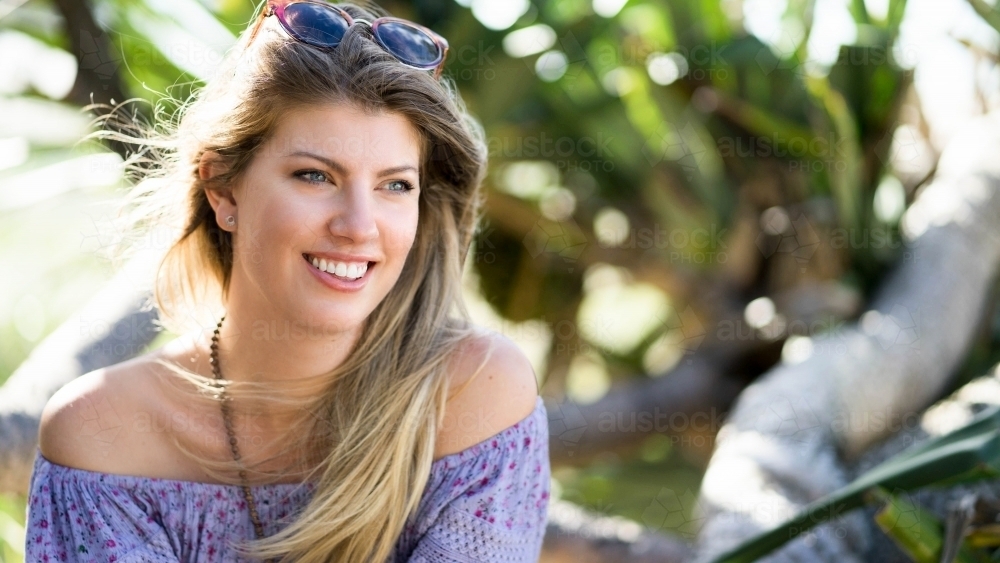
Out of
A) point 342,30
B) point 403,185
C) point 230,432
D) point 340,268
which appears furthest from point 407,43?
point 230,432

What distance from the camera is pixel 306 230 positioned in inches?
41.5

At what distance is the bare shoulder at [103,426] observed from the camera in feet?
3.76

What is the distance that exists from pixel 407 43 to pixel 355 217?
0.25 m

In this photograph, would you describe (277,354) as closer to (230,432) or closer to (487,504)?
(230,432)

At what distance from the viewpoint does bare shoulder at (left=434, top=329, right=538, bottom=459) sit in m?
1.20

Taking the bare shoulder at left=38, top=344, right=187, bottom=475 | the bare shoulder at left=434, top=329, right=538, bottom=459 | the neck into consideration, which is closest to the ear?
the neck

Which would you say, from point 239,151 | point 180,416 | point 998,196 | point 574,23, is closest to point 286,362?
point 180,416

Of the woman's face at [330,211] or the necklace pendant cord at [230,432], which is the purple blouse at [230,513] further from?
the woman's face at [330,211]

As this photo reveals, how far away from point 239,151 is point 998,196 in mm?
2006

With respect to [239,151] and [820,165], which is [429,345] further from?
[820,165]

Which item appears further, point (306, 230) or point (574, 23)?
point (574, 23)

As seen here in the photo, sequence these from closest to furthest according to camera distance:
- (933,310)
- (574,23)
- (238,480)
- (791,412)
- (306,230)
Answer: (306,230)
(238,480)
(791,412)
(933,310)
(574,23)

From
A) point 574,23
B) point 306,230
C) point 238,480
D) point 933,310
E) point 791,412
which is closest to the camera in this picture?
point 306,230

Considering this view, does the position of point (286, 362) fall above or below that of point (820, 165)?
below
